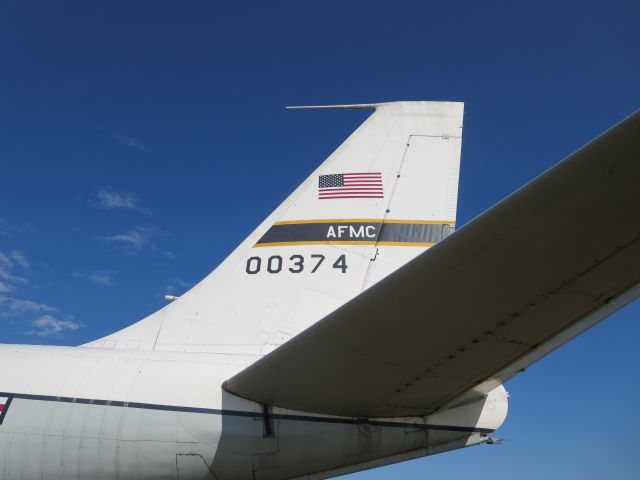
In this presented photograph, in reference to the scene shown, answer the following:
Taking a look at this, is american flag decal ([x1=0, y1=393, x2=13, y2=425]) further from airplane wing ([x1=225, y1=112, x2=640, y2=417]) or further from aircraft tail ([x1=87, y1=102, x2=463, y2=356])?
airplane wing ([x1=225, y1=112, x2=640, y2=417])

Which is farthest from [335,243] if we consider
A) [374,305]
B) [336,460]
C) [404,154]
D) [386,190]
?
[374,305]

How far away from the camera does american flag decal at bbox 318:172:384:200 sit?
6270mm

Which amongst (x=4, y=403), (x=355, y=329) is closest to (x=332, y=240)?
(x=355, y=329)

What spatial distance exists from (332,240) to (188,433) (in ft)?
8.09

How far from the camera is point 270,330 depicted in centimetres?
560

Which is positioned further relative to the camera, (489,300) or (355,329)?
(355,329)

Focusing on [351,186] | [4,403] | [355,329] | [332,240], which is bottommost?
[4,403]

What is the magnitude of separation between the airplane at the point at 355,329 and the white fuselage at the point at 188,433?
12mm

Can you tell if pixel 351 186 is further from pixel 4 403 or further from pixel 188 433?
pixel 4 403

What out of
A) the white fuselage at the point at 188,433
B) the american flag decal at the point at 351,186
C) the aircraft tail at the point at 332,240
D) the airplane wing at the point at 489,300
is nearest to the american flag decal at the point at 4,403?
the white fuselage at the point at 188,433

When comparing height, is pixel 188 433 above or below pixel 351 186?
below

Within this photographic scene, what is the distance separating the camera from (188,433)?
4660mm

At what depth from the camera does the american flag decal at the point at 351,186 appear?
20.6 ft

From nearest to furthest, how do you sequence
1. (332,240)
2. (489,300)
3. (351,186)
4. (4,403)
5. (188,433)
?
(489,300)
(188,433)
(4,403)
(332,240)
(351,186)
